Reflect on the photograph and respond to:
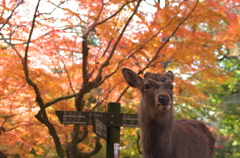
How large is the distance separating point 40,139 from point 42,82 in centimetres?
197

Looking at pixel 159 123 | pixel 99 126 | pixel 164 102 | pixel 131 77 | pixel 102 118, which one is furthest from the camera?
pixel 102 118

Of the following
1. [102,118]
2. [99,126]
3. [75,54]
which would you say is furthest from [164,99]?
[75,54]

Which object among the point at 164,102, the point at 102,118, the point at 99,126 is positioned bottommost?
the point at 99,126

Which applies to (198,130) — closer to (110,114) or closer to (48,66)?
(110,114)

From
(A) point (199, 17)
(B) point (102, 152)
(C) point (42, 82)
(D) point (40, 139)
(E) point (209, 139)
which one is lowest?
(B) point (102, 152)

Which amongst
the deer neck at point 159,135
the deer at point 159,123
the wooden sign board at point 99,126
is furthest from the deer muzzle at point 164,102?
the wooden sign board at point 99,126

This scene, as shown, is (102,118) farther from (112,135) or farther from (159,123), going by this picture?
(159,123)

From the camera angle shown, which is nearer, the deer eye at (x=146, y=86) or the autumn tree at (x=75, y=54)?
the deer eye at (x=146, y=86)

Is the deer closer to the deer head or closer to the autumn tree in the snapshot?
the deer head

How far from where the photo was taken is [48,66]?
8.18 metres

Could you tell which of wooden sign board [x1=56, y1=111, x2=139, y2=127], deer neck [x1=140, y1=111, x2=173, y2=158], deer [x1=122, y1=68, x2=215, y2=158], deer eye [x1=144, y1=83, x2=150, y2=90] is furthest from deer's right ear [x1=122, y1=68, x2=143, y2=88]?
wooden sign board [x1=56, y1=111, x2=139, y2=127]

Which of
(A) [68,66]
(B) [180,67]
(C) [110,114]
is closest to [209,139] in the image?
(C) [110,114]

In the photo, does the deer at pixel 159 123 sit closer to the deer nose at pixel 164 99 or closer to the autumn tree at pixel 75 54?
the deer nose at pixel 164 99

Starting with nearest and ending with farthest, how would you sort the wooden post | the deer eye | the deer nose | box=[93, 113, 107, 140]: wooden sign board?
1. the deer nose
2. the deer eye
3. box=[93, 113, 107, 140]: wooden sign board
4. the wooden post
